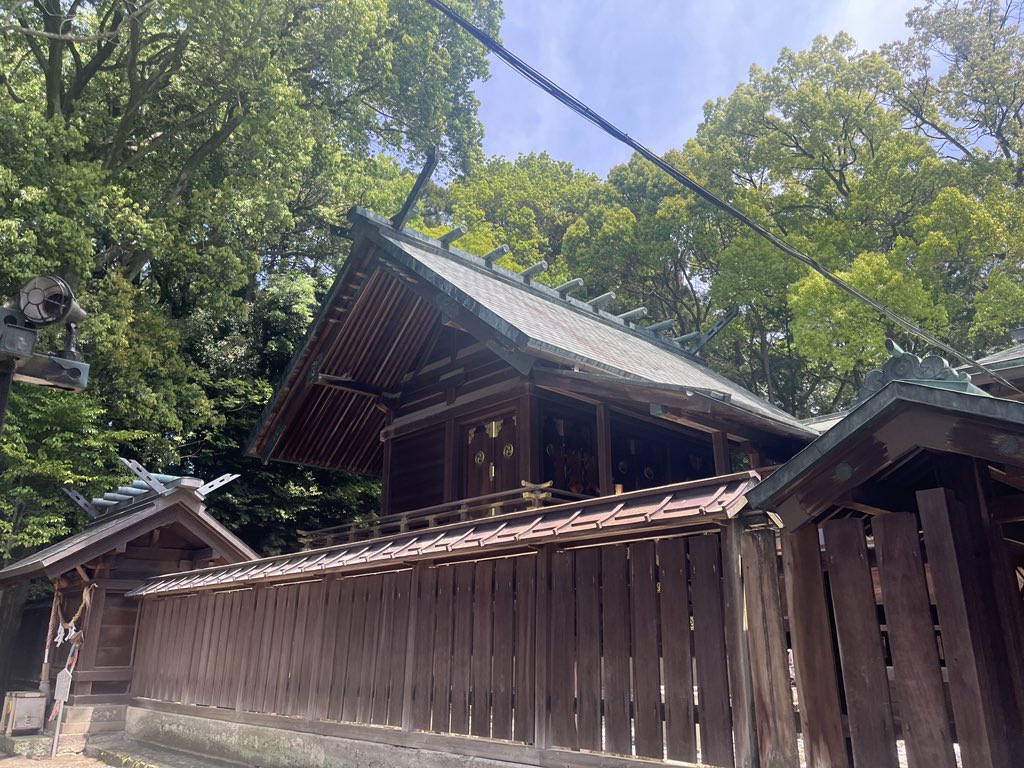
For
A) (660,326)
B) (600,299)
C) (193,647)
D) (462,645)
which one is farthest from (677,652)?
(660,326)

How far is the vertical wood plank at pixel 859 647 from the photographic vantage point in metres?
4.09

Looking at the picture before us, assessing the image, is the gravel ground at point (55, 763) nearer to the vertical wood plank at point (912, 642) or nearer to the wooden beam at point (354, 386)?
the wooden beam at point (354, 386)

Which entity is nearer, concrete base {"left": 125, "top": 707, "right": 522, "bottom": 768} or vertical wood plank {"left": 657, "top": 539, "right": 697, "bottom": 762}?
vertical wood plank {"left": 657, "top": 539, "right": 697, "bottom": 762}

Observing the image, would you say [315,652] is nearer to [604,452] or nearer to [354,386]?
[604,452]

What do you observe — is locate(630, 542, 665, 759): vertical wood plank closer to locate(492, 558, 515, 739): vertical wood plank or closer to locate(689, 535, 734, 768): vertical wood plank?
locate(689, 535, 734, 768): vertical wood plank

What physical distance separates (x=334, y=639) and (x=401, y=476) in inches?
227

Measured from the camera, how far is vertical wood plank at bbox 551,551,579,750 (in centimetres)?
631

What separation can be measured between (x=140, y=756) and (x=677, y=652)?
868 centimetres

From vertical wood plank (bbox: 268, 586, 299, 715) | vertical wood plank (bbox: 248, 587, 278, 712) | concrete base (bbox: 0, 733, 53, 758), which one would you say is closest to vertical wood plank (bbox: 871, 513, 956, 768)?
vertical wood plank (bbox: 268, 586, 299, 715)

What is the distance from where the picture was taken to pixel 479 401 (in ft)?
41.8

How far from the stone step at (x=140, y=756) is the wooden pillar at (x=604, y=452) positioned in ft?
20.2

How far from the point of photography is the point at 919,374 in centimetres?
398

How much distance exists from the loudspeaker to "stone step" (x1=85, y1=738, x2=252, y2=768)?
21.1ft

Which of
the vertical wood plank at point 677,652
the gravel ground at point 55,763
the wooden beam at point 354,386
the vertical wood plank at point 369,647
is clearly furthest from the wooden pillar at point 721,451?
the gravel ground at point 55,763
